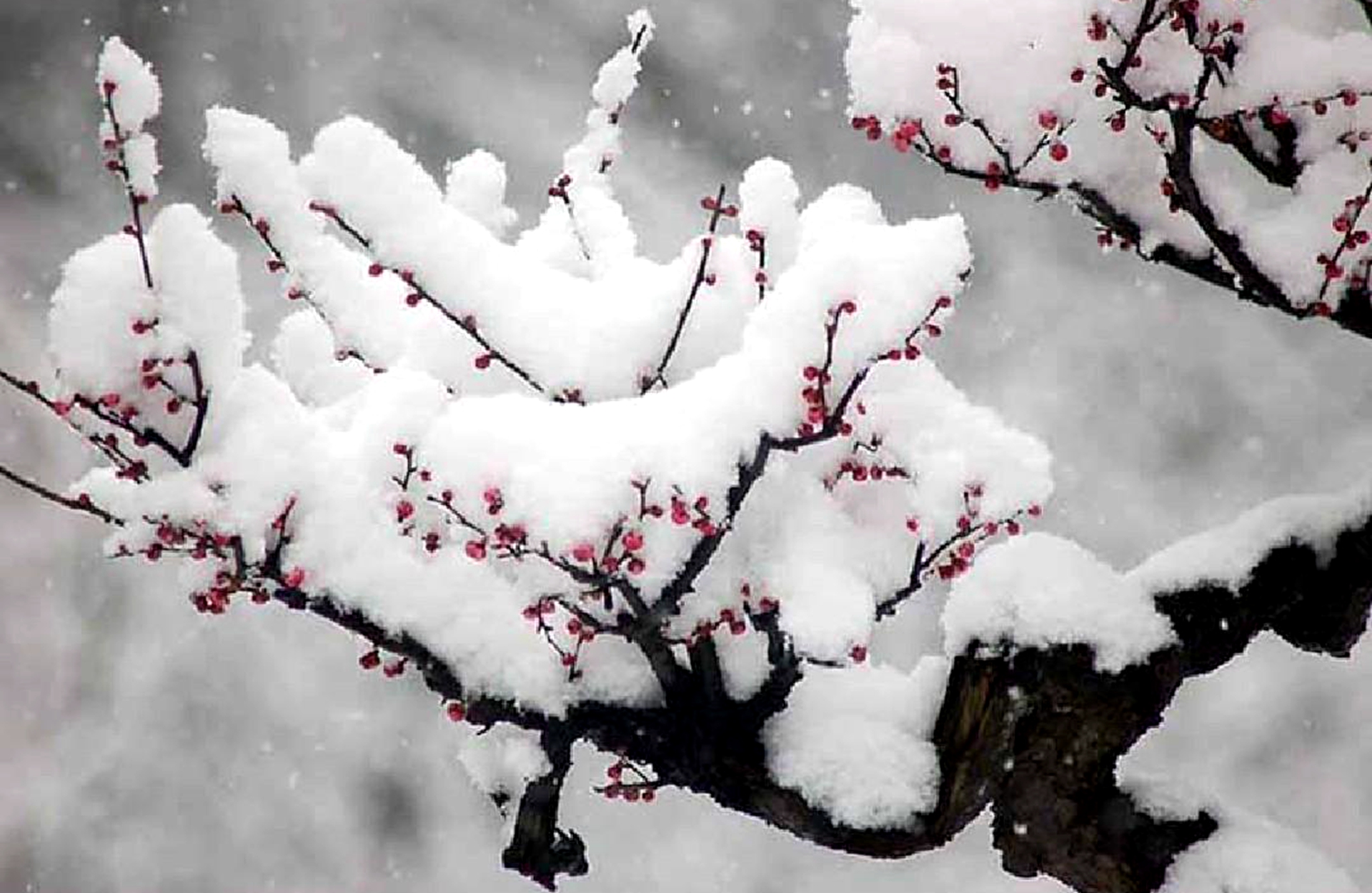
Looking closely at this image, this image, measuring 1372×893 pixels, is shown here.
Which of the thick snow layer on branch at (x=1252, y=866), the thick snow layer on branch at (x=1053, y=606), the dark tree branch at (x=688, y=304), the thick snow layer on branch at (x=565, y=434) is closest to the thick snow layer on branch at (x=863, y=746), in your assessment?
the thick snow layer on branch at (x=565, y=434)

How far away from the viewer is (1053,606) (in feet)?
12.5

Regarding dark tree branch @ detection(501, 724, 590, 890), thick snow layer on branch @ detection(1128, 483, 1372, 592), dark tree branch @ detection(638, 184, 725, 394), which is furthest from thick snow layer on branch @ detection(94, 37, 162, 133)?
thick snow layer on branch @ detection(1128, 483, 1372, 592)

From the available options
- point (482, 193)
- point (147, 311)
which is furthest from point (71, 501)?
point (482, 193)

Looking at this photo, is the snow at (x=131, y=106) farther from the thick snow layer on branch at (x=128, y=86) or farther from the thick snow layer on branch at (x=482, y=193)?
the thick snow layer on branch at (x=482, y=193)

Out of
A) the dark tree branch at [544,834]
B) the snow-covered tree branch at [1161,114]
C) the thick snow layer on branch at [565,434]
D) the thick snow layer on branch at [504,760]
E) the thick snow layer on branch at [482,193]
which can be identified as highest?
the thick snow layer on branch at [482,193]

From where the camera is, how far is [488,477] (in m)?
3.06

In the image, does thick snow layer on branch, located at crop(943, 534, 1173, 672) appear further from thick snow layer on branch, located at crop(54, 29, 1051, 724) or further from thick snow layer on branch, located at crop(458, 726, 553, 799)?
thick snow layer on branch, located at crop(458, 726, 553, 799)

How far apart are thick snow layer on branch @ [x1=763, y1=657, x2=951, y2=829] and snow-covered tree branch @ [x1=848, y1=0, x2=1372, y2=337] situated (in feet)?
5.09

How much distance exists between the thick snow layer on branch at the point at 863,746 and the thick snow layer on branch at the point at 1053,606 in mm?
267

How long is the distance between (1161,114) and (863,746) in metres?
2.12

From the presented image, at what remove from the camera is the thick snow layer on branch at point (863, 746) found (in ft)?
12.6

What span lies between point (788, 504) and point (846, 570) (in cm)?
28

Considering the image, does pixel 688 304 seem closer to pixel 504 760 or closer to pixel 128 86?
pixel 128 86

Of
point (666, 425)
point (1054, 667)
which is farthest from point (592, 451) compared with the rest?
point (1054, 667)
